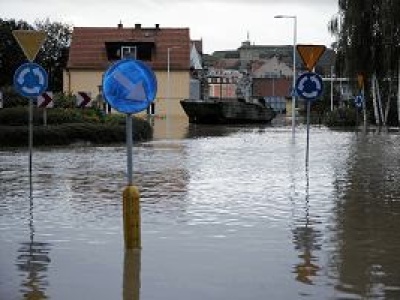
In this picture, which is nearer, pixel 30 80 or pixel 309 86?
pixel 30 80

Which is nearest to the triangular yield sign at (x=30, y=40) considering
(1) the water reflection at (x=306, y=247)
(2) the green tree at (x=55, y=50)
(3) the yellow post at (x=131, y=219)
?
(1) the water reflection at (x=306, y=247)

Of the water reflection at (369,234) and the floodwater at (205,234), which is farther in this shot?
the water reflection at (369,234)

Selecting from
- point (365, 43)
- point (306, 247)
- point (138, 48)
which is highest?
point (138, 48)

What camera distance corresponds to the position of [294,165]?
2058 centimetres

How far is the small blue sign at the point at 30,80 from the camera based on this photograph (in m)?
15.8

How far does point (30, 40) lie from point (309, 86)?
241 inches

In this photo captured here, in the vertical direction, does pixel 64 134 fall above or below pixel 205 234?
above

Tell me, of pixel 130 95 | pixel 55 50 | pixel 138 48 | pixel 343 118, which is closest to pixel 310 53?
pixel 130 95

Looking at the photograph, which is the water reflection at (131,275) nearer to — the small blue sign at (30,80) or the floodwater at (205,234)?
the floodwater at (205,234)

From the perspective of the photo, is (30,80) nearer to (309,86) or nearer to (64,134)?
(309,86)

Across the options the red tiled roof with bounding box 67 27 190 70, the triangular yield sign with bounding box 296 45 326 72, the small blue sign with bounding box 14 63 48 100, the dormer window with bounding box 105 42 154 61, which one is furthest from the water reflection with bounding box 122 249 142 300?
the dormer window with bounding box 105 42 154 61

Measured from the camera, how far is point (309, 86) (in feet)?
60.1

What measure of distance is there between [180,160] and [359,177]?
20.5 feet

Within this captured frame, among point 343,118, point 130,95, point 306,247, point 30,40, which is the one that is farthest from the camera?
point 343,118
